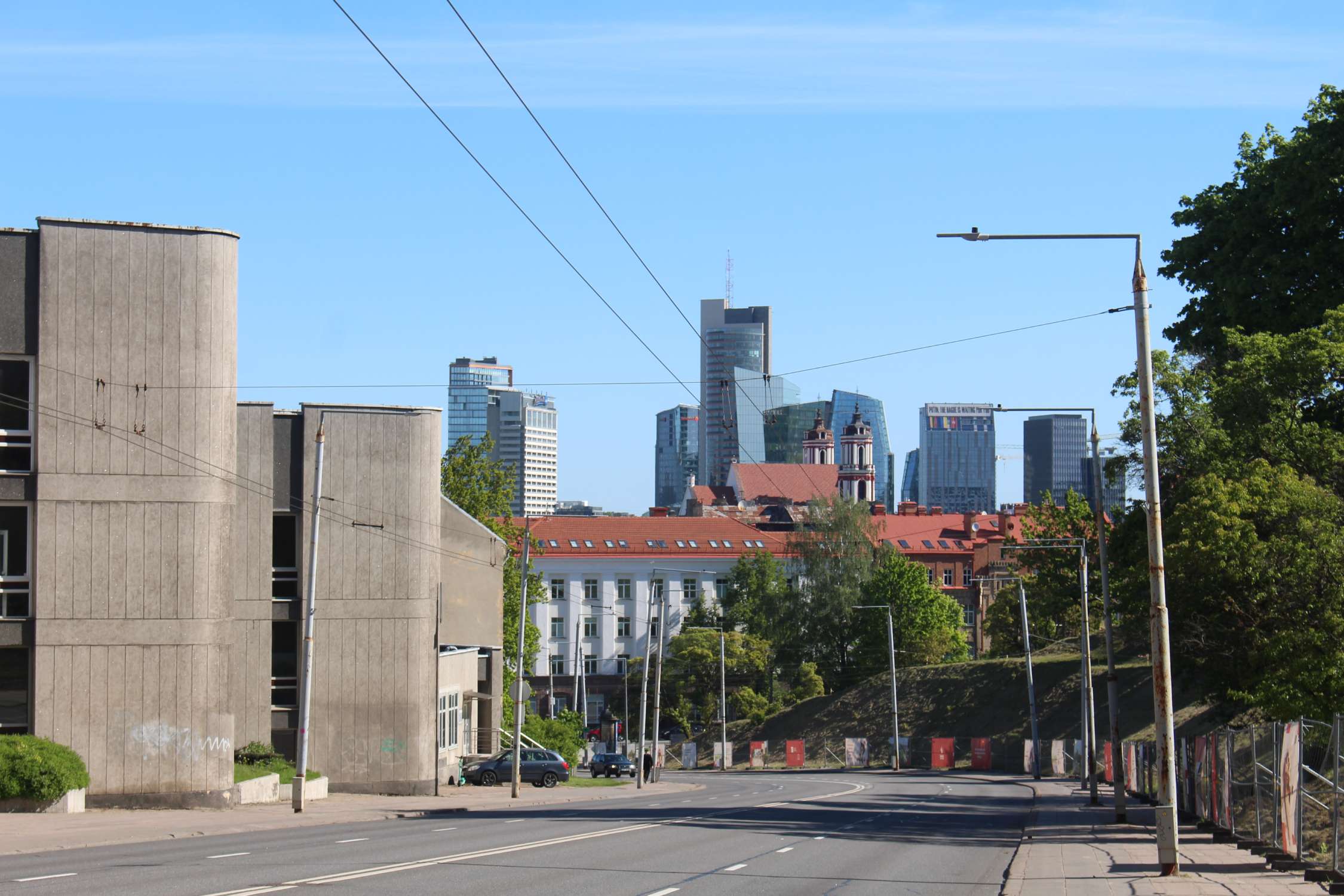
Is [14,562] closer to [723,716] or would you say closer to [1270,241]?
[1270,241]

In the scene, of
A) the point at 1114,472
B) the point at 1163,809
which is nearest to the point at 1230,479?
the point at 1114,472

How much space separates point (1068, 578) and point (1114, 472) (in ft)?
165

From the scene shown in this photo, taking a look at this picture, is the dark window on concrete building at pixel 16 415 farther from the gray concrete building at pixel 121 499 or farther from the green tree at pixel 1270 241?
the green tree at pixel 1270 241

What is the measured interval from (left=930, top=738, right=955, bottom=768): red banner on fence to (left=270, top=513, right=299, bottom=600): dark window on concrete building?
184ft

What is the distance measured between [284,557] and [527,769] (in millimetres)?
16190

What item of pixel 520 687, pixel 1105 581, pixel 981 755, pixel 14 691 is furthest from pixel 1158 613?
pixel 981 755

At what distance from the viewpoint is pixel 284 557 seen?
39344 millimetres

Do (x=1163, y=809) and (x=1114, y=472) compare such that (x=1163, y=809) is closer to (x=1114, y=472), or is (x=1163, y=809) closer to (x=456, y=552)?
(x=1114, y=472)

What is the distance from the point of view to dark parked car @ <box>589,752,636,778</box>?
215ft

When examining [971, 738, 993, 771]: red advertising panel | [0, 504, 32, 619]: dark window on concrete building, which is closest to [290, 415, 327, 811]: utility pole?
[0, 504, 32, 619]: dark window on concrete building

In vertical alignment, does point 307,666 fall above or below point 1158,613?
below

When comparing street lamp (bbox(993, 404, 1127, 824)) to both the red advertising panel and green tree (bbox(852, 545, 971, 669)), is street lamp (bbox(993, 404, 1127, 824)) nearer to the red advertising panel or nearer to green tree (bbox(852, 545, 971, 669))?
the red advertising panel

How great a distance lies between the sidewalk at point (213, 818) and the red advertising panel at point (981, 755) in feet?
154

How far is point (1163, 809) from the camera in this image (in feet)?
59.6
